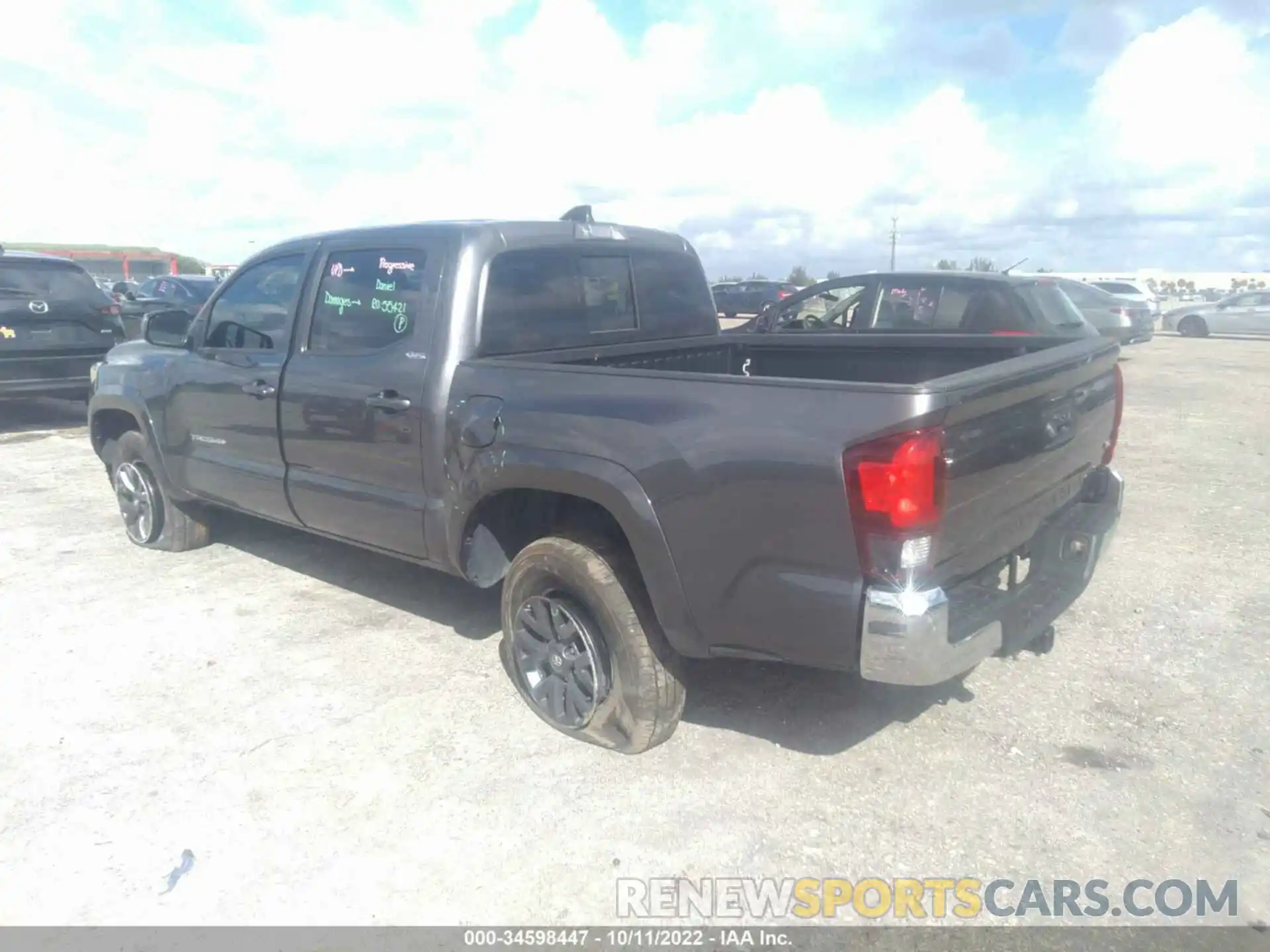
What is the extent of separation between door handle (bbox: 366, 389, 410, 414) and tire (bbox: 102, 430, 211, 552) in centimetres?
256

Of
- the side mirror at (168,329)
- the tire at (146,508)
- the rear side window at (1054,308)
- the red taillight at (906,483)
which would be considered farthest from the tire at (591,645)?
the rear side window at (1054,308)

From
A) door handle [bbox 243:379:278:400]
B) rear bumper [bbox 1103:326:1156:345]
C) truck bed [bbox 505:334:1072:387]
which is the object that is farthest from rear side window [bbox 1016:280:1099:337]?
rear bumper [bbox 1103:326:1156:345]

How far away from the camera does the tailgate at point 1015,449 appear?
2.83 m

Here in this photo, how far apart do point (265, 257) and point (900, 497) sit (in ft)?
11.9

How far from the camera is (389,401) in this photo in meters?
3.95

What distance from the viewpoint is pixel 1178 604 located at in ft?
16.1

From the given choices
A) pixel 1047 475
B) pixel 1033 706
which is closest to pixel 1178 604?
pixel 1033 706

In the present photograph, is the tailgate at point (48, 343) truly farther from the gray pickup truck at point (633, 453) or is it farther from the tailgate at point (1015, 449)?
the tailgate at point (1015, 449)

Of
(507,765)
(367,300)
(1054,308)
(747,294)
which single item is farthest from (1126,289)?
(507,765)

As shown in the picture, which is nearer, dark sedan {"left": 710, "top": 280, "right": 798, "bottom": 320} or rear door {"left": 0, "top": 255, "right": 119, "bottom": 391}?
rear door {"left": 0, "top": 255, "right": 119, "bottom": 391}

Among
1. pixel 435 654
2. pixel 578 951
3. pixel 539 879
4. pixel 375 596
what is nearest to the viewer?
pixel 578 951

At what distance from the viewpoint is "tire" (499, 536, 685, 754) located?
342 cm

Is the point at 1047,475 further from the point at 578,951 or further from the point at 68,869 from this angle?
the point at 68,869

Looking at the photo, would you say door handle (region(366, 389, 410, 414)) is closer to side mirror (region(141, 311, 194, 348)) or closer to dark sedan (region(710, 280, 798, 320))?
side mirror (region(141, 311, 194, 348))
